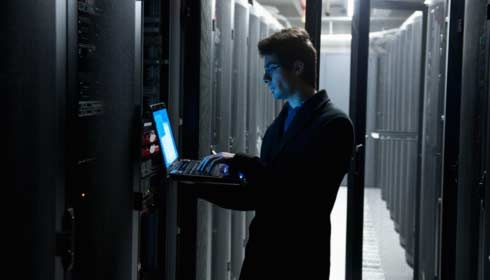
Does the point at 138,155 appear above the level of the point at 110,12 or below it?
below

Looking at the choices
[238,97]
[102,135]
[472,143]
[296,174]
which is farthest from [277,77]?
[238,97]

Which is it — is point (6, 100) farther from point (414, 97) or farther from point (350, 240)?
point (414, 97)

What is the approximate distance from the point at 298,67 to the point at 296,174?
1.21 feet

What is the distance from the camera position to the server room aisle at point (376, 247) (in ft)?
Answer: 17.2

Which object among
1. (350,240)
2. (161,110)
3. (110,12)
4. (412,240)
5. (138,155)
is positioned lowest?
(412,240)

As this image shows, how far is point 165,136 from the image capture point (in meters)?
2.35

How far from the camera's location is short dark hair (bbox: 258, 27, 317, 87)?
2.11m

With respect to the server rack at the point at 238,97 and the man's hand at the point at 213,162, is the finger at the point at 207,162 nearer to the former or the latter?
the man's hand at the point at 213,162

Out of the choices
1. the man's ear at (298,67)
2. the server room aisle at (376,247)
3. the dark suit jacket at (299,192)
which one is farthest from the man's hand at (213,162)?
the server room aisle at (376,247)

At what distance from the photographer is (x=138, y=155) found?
2.29 m

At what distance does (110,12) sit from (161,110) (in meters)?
0.45

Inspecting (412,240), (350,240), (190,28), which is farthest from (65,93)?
(412,240)

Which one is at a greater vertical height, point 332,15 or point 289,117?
point 332,15

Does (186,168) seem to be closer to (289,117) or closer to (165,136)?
(165,136)
